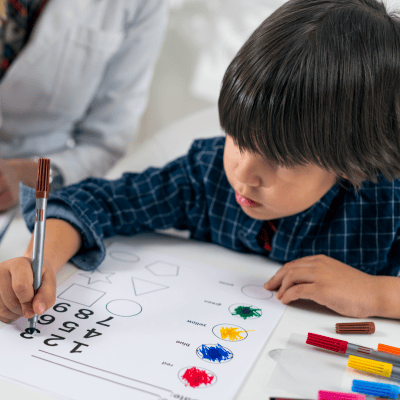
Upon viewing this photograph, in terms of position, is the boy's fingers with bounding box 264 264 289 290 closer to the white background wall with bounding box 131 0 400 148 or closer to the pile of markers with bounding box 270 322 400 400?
the pile of markers with bounding box 270 322 400 400

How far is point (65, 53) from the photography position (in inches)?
25.2

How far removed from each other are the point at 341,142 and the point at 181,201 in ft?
0.69

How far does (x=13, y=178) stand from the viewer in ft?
1.66

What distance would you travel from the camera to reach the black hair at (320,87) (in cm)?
32

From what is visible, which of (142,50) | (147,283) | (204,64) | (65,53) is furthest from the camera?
(204,64)

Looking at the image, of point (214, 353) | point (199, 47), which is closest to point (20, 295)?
point (214, 353)

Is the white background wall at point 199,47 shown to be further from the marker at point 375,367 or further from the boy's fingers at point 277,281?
the marker at point 375,367

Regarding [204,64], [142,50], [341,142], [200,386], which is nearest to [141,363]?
[200,386]

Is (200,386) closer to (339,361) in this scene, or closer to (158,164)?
(339,361)

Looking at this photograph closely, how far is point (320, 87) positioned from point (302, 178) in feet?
0.25

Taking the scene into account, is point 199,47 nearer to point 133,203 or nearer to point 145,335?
point 133,203

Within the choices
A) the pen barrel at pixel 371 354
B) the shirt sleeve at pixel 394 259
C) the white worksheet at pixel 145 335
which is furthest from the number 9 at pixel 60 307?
the shirt sleeve at pixel 394 259

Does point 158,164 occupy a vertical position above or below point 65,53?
below

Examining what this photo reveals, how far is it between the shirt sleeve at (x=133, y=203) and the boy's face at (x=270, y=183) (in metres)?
0.11
